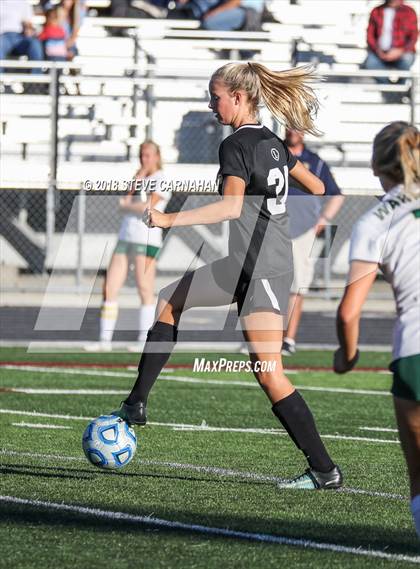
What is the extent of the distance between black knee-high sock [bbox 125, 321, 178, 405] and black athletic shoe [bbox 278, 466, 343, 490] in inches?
32.4

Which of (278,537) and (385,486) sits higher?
(278,537)

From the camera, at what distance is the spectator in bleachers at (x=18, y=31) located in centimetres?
1906

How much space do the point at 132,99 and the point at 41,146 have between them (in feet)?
5.58

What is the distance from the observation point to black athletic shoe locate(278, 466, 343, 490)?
6480mm

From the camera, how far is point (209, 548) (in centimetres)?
506

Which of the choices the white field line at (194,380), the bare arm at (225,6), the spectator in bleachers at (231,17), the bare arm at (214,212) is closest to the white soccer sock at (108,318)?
the white field line at (194,380)

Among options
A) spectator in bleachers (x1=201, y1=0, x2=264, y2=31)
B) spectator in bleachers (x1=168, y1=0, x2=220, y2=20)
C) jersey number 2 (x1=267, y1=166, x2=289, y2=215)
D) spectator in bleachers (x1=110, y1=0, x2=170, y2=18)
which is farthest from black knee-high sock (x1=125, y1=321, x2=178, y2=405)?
spectator in bleachers (x1=110, y1=0, x2=170, y2=18)

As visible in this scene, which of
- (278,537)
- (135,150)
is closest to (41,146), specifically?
(135,150)

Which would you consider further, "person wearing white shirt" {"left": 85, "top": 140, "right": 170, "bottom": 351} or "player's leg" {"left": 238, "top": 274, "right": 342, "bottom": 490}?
"person wearing white shirt" {"left": 85, "top": 140, "right": 170, "bottom": 351}

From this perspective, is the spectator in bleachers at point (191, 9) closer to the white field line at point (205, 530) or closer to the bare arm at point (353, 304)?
the white field line at point (205, 530)

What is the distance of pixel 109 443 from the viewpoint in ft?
21.5

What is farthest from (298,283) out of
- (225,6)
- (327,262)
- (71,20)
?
(225,6)

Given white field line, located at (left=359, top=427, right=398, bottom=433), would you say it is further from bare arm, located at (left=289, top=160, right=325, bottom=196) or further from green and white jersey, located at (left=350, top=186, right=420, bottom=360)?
green and white jersey, located at (left=350, top=186, right=420, bottom=360)

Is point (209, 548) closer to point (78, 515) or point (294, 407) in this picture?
point (78, 515)
